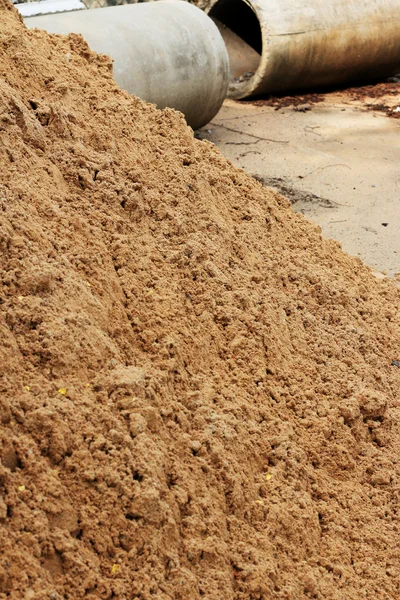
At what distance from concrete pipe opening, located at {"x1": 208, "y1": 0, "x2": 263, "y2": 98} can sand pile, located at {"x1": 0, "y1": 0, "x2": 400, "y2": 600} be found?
4890mm

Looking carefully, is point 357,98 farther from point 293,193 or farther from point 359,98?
point 293,193

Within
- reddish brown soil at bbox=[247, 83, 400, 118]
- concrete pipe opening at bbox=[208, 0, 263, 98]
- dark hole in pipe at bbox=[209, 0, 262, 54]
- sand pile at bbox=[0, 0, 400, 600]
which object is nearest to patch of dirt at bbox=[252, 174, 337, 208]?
sand pile at bbox=[0, 0, 400, 600]

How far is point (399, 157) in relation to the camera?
6062 millimetres

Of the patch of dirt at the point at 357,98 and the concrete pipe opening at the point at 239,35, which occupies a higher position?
the concrete pipe opening at the point at 239,35

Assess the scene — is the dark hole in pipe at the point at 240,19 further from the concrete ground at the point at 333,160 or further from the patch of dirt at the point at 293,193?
the patch of dirt at the point at 293,193

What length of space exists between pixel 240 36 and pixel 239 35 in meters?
0.02

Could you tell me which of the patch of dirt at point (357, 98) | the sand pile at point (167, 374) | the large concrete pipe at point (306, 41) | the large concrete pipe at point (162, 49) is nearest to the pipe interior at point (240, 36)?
the large concrete pipe at point (306, 41)

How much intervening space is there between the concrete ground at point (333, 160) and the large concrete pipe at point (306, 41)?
32 centimetres

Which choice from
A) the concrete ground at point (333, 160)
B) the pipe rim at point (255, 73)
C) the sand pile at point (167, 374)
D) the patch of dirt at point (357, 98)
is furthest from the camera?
the patch of dirt at point (357, 98)

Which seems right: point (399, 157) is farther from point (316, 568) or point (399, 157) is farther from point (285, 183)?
point (316, 568)

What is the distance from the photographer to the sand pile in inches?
69.2

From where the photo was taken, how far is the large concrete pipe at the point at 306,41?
23.5 feet

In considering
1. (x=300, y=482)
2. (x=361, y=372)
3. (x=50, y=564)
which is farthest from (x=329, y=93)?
(x=50, y=564)

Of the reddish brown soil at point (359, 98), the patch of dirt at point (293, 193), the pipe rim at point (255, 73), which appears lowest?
the patch of dirt at point (293, 193)
